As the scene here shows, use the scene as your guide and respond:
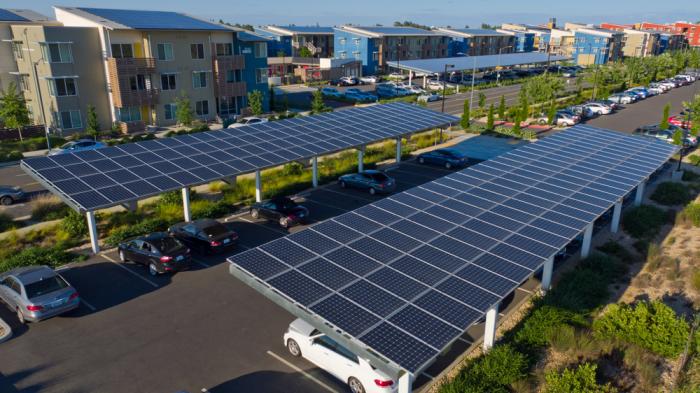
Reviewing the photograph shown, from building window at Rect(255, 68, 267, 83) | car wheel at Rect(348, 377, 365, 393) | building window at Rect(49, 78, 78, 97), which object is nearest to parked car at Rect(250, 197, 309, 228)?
car wheel at Rect(348, 377, 365, 393)

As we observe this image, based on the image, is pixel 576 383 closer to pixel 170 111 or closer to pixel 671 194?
pixel 671 194

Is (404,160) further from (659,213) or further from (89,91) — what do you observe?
(89,91)

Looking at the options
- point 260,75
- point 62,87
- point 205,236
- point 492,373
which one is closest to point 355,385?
point 492,373

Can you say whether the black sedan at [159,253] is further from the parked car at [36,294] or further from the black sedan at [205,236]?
the parked car at [36,294]

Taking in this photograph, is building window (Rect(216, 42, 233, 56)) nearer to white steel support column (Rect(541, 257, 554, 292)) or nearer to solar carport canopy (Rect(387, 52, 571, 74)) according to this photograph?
solar carport canopy (Rect(387, 52, 571, 74))

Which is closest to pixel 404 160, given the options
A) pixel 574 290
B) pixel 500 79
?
pixel 574 290
